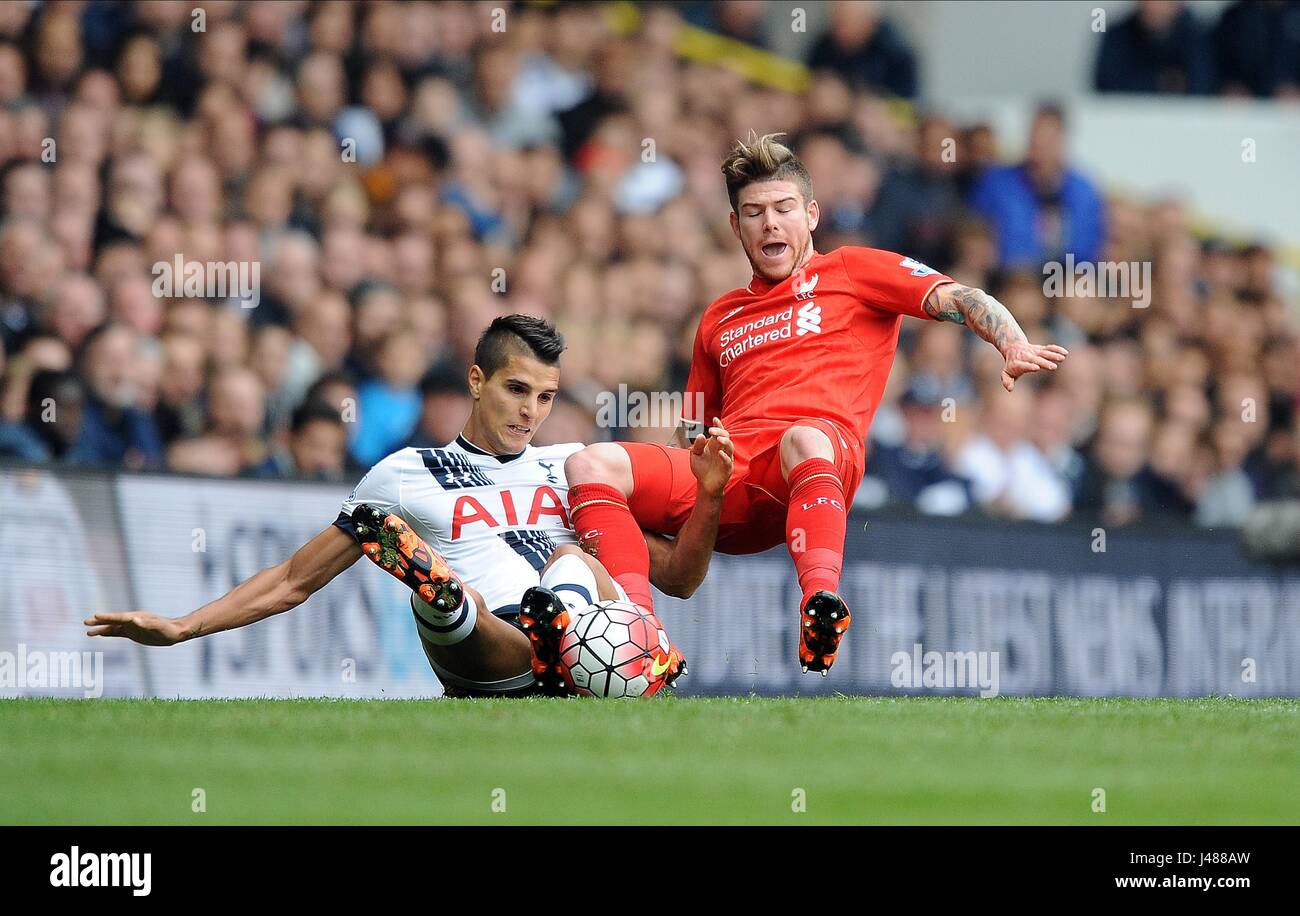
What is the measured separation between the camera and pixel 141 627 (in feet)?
18.6

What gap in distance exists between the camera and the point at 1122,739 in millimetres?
4883

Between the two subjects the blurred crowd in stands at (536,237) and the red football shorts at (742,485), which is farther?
the blurred crowd in stands at (536,237)

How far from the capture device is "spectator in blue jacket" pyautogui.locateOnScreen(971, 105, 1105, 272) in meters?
12.4

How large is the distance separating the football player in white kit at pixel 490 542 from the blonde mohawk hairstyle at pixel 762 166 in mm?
847

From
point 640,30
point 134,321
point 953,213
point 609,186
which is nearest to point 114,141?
point 134,321

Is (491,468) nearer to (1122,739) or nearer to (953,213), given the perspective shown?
(1122,739)

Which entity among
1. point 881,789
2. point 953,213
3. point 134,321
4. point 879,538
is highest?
point 953,213

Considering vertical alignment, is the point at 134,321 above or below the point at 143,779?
above

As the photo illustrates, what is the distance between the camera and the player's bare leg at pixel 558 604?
18.6 ft

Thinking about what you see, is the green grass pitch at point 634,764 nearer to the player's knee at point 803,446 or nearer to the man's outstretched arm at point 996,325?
the player's knee at point 803,446

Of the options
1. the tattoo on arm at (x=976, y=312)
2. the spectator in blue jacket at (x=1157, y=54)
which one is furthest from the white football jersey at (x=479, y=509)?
the spectator in blue jacket at (x=1157, y=54)

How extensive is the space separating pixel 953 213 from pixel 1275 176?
3110 mm
